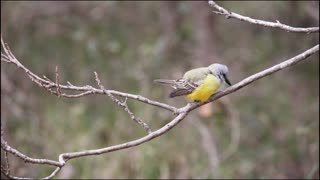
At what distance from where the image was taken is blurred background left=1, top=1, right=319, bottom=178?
6262mm

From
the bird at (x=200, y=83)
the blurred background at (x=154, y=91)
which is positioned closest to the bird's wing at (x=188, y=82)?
the bird at (x=200, y=83)

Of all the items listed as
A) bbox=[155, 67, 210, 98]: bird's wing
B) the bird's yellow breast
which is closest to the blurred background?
bbox=[155, 67, 210, 98]: bird's wing

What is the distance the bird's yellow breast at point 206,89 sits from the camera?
3.82 m

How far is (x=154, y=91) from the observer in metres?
6.57

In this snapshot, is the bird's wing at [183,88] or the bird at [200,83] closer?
the bird at [200,83]

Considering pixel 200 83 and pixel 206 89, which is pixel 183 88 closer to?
pixel 200 83

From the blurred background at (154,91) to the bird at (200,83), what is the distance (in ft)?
6.14

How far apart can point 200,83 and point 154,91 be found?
102 inches

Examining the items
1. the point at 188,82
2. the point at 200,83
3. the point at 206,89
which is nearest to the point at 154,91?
the point at 188,82

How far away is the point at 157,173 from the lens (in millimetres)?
5660

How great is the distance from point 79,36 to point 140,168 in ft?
5.42

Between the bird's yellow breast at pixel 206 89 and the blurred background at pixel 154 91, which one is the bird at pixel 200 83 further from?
the blurred background at pixel 154 91

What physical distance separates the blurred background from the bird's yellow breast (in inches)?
79.1

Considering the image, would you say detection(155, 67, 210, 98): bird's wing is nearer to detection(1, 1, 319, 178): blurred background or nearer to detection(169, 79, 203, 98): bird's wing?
detection(169, 79, 203, 98): bird's wing
